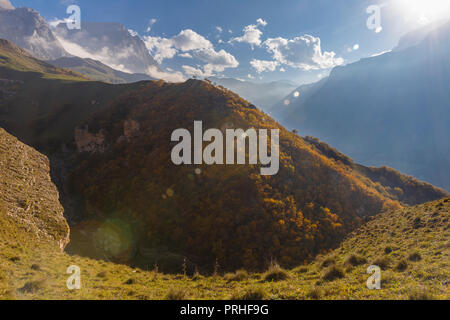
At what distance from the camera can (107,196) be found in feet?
117

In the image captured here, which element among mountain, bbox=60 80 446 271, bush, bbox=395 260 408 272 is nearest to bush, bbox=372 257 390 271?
bush, bbox=395 260 408 272

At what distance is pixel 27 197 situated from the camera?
20812 millimetres

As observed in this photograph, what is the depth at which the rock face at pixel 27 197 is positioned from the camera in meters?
17.9

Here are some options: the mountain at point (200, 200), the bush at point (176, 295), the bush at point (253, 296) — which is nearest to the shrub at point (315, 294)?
the bush at point (253, 296)

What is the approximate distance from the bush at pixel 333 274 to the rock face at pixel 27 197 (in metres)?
23.5

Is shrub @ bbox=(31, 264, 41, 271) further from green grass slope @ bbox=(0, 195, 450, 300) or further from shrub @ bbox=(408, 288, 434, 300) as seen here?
shrub @ bbox=(408, 288, 434, 300)

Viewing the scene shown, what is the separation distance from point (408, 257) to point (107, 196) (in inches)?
1611

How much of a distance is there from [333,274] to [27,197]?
29.9m

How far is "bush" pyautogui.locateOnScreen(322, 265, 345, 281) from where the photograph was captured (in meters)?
11.6

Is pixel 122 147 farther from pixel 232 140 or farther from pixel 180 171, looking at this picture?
pixel 232 140

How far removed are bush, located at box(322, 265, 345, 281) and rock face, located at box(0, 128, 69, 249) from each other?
2348 cm

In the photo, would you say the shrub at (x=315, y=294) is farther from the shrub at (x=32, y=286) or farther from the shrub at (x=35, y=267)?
the shrub at (x=35, y=267)

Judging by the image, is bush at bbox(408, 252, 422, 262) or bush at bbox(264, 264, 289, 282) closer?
bush at bbox(408, 252, 422, 262)

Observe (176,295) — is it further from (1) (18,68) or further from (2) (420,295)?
(1) (18,68)
